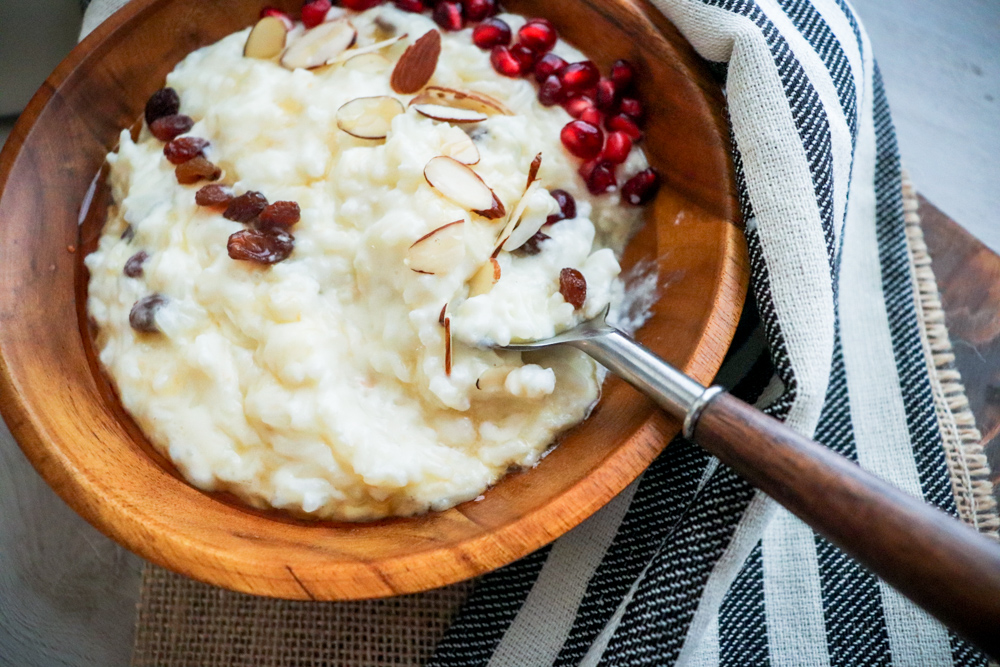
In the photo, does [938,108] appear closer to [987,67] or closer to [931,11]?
[987,67]

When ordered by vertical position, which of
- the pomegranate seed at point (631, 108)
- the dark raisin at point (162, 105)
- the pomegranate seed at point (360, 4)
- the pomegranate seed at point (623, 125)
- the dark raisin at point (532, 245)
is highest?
the pomegranate seed at point (631, 108)

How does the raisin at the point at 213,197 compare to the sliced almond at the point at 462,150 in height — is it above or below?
below

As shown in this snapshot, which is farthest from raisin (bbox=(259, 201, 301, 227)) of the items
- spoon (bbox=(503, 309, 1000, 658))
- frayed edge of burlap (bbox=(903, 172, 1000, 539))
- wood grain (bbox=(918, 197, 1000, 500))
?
wood grain (bbox=(918, 197, 1000, 500))

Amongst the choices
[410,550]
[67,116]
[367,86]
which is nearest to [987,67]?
[367,86]

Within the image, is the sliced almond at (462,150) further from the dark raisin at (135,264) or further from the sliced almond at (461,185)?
the dark raisin at (135,264)

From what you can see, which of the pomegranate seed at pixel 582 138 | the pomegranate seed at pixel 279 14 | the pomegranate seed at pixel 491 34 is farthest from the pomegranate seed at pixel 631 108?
the pomegranate seed at pixel 279 14

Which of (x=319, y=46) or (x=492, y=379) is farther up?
(x=319, y=46)

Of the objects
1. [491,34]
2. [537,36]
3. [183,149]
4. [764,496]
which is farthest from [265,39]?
[764,496]

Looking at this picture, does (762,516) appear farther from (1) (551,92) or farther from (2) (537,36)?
(2) (537,36)
